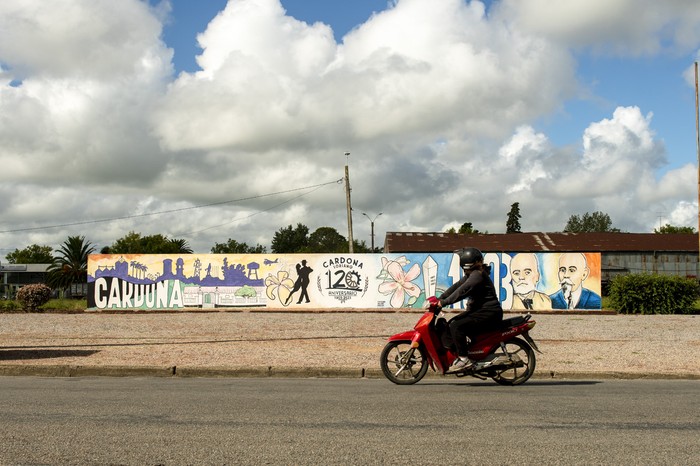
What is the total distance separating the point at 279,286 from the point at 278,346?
559 inches

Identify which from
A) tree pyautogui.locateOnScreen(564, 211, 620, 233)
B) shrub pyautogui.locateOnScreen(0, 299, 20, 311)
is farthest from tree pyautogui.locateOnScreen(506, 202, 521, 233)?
shrub pyautogui.locateOnScreen(0, 299, 20, 311)

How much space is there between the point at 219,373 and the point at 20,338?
7.46 m

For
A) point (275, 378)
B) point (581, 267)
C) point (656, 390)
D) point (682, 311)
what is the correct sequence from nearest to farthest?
1. point (656, 390)
2. point (275, 378)
3. point (682, 311)
4. point (581, 267)

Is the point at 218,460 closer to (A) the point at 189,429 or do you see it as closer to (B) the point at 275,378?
(A) the point at 189,429

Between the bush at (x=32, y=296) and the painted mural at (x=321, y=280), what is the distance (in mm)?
1859

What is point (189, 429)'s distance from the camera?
636 centimetres

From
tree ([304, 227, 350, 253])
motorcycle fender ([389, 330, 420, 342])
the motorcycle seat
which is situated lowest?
motorcycle fender ([389, 330, 420, 342])

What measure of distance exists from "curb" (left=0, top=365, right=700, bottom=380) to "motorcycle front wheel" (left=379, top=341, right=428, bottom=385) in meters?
1.08

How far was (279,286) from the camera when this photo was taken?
93.4 feet

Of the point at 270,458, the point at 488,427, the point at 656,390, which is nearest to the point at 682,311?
the point at 656,390

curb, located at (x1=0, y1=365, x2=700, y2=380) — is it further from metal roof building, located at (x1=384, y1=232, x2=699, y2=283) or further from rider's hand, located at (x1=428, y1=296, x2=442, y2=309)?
metal roof building, located at (x1=384, y1=232, x2=699, y2=283)

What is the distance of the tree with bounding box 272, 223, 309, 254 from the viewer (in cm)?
12506

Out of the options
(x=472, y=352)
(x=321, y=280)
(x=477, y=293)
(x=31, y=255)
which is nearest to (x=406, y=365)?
(x=472, y=352)

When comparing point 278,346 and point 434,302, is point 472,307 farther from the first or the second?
point 278,346
